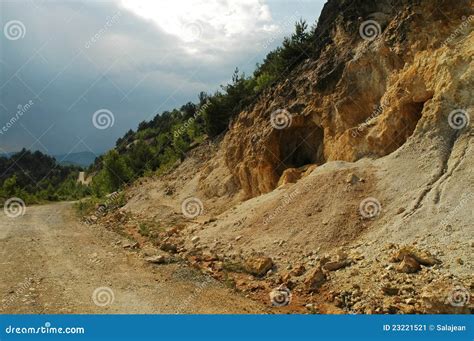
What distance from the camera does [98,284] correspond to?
35.3ft

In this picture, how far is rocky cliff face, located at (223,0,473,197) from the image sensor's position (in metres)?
13.6

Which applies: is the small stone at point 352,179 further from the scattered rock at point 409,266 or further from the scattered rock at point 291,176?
the scattered rock at point 409,266

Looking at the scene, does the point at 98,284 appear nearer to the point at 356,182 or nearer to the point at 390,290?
the point at 390,290

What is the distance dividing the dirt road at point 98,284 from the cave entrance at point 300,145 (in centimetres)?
920

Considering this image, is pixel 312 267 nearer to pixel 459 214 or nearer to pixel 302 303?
pixel 302 303

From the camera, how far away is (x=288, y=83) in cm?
2289

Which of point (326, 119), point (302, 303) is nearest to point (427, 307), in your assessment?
point (302, 303)

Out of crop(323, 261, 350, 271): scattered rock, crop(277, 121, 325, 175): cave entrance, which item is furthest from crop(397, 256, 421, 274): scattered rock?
crop(277, 121, 325, 175): cave entrance

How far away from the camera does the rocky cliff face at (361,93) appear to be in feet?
44.6

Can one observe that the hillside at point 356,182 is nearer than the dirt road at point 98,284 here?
No

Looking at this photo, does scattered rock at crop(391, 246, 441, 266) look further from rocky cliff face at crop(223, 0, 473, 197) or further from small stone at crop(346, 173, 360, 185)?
rocky cliff face at crop(223, 0, 473, 197)

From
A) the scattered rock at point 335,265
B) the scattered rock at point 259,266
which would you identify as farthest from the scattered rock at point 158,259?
the scattered rock at point 335,265

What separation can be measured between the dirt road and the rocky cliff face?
312 inches

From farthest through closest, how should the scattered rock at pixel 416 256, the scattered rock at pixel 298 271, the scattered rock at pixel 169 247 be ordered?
1. the scattered rock at pixel 169 247
2. the scattered rock at pixel 298 271
3. the scattered rock at pixel 416 256
